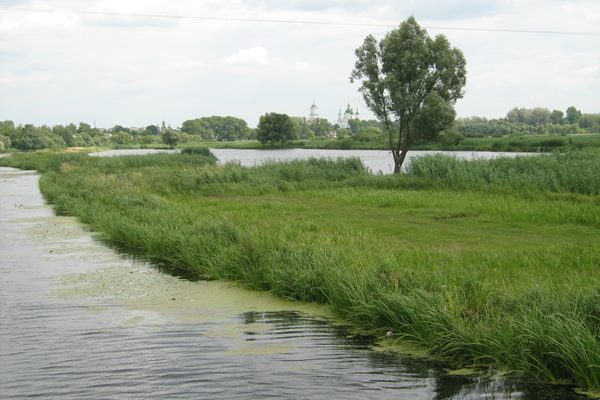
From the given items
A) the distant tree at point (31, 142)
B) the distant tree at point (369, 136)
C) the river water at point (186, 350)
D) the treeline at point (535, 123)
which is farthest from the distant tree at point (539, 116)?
the river water at point (186, 350)

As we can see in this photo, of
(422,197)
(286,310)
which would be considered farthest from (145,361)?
(422,197)

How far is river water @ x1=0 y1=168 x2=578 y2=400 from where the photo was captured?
7.50 metres

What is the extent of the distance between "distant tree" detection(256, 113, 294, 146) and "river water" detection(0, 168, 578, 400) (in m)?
118

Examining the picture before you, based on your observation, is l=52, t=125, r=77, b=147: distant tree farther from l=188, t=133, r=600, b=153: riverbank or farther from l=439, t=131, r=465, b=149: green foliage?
l=439, t=131, r=465, b=149: green foliage

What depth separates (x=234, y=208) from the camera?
84.0ft

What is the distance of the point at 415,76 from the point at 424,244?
25924 mm

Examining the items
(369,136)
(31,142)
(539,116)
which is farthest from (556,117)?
(31,142)

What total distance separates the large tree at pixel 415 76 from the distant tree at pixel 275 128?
90.9m

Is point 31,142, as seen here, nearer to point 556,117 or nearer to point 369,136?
point 369,136

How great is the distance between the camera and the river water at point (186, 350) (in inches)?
295

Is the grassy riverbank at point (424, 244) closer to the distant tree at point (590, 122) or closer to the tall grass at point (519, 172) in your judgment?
the tall grass at point (519, 172)

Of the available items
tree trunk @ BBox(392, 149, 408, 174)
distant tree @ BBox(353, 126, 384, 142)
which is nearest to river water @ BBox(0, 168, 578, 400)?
tree trunk @ BBox(392, 149, 408, 174)

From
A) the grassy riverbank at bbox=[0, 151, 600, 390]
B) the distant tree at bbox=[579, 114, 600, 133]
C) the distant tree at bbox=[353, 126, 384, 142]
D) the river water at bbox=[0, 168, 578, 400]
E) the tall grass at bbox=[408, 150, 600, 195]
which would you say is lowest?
the river water at bbox=[0, 168, 578, 400]

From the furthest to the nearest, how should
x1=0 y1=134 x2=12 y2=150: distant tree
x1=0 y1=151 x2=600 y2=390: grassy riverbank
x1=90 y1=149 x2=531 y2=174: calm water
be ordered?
x1=0 y1=134 x2=12 y2=150: distant tree
x1=90 y1=149 x2=531 y2=174: calm water
x1=0 y1=151 x2=600 y2=390: grassy riverbank
